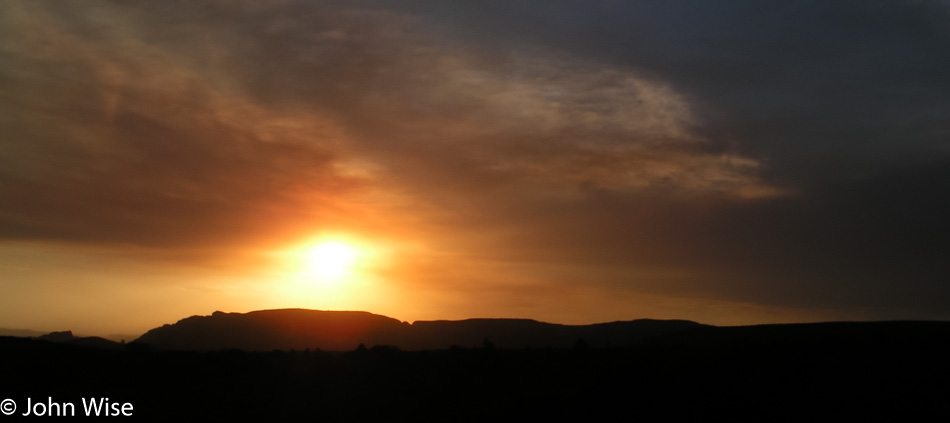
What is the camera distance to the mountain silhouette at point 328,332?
124731 mm

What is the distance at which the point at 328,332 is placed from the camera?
139125 millimetres

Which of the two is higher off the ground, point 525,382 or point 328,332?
point 328,332

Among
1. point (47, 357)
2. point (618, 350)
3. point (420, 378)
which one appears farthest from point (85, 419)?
point (618, 350)

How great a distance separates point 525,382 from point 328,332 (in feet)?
370

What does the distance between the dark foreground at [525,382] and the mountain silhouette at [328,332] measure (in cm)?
8143

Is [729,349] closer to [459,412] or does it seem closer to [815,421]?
[815,421]

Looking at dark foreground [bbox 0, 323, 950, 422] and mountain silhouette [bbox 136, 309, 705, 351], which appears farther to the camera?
mountain silhouette [bbox 136, 309, 705, 351]

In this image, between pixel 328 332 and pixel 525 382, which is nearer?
pixel 525 382

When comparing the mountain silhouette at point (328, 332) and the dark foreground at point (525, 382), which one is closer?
the dark foreground at point (525, 382)

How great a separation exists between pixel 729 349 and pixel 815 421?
308 inches

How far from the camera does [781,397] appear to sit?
30.0 meters

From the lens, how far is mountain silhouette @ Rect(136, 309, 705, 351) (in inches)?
4911

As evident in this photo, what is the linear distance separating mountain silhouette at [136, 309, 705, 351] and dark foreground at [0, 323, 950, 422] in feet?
267

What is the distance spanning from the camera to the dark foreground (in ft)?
96.9
